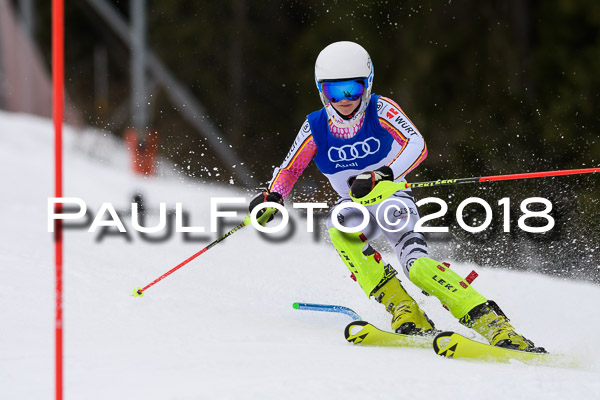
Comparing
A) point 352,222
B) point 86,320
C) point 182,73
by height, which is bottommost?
point 86,320

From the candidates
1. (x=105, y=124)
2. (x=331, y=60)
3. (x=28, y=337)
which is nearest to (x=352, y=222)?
(x=331, y=60)

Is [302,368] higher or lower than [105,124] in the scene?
lower

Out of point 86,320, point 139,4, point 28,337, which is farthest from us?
point 139,4

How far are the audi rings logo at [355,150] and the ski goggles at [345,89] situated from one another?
0.28 metres

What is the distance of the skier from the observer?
3.67 m

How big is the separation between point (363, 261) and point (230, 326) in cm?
76

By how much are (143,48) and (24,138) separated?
10.3 feet

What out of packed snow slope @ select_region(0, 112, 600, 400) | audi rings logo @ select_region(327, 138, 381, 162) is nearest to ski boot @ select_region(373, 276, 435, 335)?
packed snow slope @ select_region(0, 112, 600, 400)

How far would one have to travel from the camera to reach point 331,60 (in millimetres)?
3879

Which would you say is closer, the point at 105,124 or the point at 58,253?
the point at 58,253

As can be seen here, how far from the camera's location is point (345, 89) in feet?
12.8

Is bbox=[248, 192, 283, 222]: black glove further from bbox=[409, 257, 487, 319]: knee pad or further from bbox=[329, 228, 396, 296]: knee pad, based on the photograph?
bbox=[409, 257, 487, 319]: knee pad

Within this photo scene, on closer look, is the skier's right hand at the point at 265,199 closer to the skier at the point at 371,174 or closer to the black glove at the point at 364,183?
the skier at the point at 371,174

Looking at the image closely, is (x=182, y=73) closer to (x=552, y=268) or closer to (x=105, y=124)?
(x=105, y=124)
